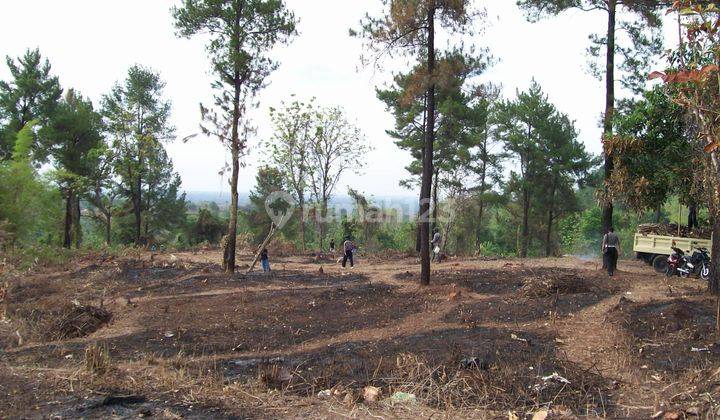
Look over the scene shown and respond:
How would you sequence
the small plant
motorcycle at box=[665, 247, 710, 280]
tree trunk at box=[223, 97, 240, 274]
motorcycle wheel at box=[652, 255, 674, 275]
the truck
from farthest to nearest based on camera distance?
tree trunk at box=[223, 97, 240, 274] → motorcycle wheel at box=[652, 255, 674, 275] → the truck → motorcycle at box=[665, 247, 710, 280] → the small plant

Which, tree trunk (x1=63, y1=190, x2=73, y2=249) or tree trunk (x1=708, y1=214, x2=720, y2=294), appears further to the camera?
tree trunk (x1=63, y1=190, x2=73, y2=249)

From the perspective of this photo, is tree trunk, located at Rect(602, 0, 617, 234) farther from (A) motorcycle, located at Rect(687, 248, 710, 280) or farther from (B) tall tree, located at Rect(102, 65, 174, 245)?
(B) tall tree, located at Rect(102, 65, 174, 245)

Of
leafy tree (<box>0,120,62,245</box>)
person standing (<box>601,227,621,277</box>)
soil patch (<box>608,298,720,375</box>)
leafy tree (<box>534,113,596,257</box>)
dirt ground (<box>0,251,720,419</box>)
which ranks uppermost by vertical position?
leafy tree (<box>534,113,596,257</box>)

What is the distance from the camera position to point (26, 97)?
2859cm

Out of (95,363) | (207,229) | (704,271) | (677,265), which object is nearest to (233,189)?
(95,363)

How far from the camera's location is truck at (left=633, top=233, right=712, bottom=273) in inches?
592

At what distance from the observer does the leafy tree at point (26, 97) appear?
91.4ft

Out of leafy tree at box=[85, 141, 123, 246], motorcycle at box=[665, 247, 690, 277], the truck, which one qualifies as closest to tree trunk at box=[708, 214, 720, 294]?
motorcycle at box=[665, 247, 690, 277]

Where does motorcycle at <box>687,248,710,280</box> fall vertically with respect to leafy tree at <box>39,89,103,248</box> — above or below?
below

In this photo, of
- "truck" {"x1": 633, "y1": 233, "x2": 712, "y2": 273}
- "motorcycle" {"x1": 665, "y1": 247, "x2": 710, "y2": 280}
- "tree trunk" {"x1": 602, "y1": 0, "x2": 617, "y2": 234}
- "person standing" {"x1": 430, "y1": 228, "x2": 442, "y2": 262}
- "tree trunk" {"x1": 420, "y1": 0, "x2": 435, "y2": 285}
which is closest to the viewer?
"tree trunk" {"x1": 420, "y1": 0, "x2": 435, "y2": 285}

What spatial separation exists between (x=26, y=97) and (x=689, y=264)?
31.5m

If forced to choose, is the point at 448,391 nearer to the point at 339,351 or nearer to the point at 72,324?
the point at 339,351

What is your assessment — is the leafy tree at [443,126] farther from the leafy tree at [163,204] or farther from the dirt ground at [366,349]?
the leafy tree at [163,204]

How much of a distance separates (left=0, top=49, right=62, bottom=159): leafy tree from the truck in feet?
96.3
